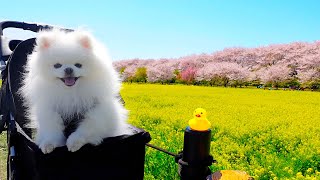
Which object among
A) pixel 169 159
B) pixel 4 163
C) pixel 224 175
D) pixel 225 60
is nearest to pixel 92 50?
pixel 224 175

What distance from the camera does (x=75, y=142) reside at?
2014 millimetres

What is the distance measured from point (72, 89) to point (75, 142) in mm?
375

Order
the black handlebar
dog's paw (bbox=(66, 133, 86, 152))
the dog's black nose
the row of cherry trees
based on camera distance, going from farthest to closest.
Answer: the row of cherry trees → the black handlebar → the dog's black nose → dog's paw (bbox=(66, 133, 86, 152))

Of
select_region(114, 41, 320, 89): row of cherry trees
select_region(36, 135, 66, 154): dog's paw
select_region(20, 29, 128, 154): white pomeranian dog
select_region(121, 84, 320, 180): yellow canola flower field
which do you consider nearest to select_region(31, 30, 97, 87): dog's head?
select_region(20, 29, 128, 154): white pomeranian dog

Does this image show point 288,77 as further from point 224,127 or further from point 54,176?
point 54,176

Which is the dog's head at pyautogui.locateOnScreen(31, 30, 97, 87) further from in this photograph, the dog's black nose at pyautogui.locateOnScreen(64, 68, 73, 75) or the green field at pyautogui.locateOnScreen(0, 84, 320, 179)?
the green field at pyautogui.locateOnScreen(0, 84, 320, 179)

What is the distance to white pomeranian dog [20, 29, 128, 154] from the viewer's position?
7.10 ft

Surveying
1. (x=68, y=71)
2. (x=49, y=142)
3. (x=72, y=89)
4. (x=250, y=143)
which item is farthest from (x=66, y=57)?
(x=250, y=143)

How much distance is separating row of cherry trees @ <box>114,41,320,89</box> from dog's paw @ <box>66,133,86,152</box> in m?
20.4

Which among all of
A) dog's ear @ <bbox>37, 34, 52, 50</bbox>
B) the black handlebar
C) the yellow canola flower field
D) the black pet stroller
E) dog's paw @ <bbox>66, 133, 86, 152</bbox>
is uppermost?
the black handlebar

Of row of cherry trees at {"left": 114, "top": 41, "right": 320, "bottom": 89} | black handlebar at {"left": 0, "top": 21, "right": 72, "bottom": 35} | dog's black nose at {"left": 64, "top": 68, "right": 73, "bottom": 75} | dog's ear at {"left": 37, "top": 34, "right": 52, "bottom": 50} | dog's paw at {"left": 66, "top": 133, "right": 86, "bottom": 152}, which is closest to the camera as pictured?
dog's paw at {"left": 66, "top": 133, "right": 86, "bottom": 152}

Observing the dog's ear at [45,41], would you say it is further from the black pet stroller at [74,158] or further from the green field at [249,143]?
the green field at [249,143]

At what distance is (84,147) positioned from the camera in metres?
2.03

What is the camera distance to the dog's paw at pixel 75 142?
6.51ft
